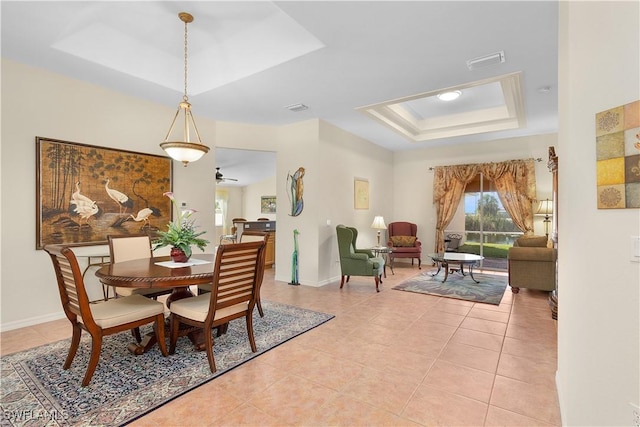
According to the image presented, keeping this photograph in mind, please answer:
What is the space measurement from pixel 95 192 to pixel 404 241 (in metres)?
5.80

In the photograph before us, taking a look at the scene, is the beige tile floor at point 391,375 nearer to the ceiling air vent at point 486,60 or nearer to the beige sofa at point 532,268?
the beige sofa at point 532,268

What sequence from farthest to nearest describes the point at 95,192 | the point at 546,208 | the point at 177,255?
the point at 546,208 < the point at 95,192 < the point at 177,255

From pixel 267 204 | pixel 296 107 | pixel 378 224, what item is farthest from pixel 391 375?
pixel 267 204

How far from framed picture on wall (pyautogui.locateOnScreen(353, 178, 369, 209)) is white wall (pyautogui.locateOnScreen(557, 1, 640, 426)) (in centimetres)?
446

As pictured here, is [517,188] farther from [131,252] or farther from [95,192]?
[95,192]

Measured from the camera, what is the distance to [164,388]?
2.13m

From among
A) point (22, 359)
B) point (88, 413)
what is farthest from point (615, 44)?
point (22, 359)

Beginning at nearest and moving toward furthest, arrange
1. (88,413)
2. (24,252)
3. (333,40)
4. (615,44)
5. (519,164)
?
(615,44)
(88,413)
(333,40)
(24,252)
(519,164)

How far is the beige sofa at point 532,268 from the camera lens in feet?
14.6

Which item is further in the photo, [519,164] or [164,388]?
[519,164]

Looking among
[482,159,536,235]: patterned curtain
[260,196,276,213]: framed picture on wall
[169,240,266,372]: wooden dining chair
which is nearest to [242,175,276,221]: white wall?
[260,196,276,213]: framed picture on wall

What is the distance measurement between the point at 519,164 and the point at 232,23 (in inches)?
241

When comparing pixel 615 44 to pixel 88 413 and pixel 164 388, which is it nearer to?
pixel 164 388

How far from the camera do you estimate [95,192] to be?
3.81 metres
